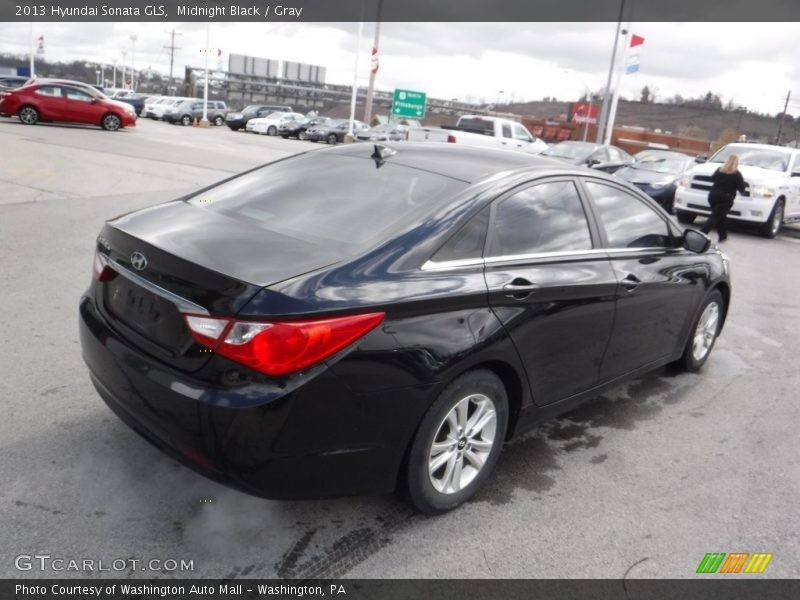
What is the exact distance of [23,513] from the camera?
9.64 feet

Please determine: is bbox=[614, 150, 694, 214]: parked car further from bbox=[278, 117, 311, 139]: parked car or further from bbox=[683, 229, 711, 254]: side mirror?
bbox=[278, 117, 311, 139]: parked car

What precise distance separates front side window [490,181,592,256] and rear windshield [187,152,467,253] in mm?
297

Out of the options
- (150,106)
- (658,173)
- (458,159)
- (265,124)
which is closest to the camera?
(458,159)

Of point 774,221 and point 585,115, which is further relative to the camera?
point 585,115

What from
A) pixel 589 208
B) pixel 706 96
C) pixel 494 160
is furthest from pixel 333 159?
pixel 706 96

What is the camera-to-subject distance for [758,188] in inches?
544

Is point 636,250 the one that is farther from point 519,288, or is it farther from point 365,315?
point 365,315

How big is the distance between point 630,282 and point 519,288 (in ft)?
3.67

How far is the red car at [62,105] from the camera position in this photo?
2252cm

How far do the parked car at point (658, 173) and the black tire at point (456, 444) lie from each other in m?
12.9

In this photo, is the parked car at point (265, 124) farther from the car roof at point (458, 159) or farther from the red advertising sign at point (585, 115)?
the car roof at point (458, 159)

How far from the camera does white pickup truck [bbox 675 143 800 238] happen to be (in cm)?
1378

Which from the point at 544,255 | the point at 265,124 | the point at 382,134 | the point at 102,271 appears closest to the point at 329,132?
the point at 382,134

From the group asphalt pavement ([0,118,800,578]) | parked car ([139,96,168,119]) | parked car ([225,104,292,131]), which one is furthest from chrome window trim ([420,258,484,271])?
parked car ([139,96,168,119])
